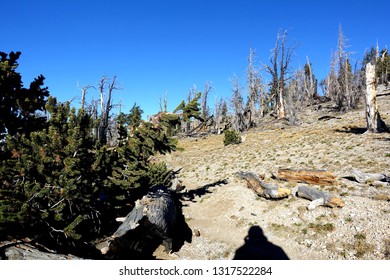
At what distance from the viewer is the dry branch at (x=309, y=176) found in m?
12.0

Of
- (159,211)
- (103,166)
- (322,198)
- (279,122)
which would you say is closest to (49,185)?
(103,166)

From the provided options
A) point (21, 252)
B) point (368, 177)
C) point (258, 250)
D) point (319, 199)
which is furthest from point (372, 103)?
point (21, 252)

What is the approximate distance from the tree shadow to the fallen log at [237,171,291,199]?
2.56 m

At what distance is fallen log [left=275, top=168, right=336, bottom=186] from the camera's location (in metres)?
12.0

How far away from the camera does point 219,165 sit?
2027 centimetres

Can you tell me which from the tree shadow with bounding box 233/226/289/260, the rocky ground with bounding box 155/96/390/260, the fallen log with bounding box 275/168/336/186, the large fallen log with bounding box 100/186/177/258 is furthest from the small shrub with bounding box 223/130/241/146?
the large fallen log with bounding box 100/186/177/258

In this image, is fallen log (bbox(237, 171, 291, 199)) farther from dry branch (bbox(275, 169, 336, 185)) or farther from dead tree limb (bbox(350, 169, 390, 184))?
dead tree limb (bbox(350, 169, 390, 184))

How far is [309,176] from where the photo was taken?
1252 cm

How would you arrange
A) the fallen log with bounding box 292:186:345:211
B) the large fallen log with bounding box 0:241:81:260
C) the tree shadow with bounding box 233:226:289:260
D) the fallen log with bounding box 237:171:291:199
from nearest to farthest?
the large fallen log with bounding box 0:241:81:260 → the tree shadow with bounding box 233:226:289:260 → the fallen log with bounding box 292:186:345:211 → the fallen log with bounding box 237:171:291:199

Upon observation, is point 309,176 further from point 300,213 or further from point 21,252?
point 21,252

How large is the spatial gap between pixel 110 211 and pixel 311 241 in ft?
25.5
